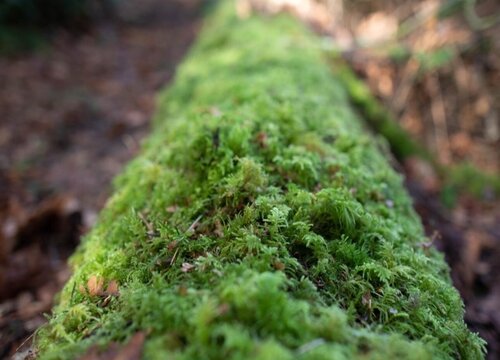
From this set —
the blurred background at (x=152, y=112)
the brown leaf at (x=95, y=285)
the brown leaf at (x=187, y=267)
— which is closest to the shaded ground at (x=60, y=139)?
the blurred background at (x=152, y=112)

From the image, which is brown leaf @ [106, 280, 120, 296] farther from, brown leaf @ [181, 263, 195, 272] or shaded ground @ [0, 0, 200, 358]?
shaded ground @ [0, 0, 200, 358]

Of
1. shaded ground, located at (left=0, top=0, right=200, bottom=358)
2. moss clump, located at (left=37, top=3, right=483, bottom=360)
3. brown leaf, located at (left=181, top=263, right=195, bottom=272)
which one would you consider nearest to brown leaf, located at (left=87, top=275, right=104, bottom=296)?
moss clump, located at (left=37, top=3, right=483, bottom=360)

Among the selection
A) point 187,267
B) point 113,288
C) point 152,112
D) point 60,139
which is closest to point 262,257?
point 187,267

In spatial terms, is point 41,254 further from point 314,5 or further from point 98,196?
point 314,5

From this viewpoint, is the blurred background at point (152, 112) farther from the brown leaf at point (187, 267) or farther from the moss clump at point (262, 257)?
the brown leaf at point (187, 267)

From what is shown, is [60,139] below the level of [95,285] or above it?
below

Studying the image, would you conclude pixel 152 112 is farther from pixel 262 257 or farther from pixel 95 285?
pixel 262 257

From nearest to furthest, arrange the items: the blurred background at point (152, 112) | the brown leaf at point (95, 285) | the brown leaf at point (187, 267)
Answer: the brown leaf at point (187, 267) < the brown leaf at point (95, 285) < the blurred background at point (152, 112)
